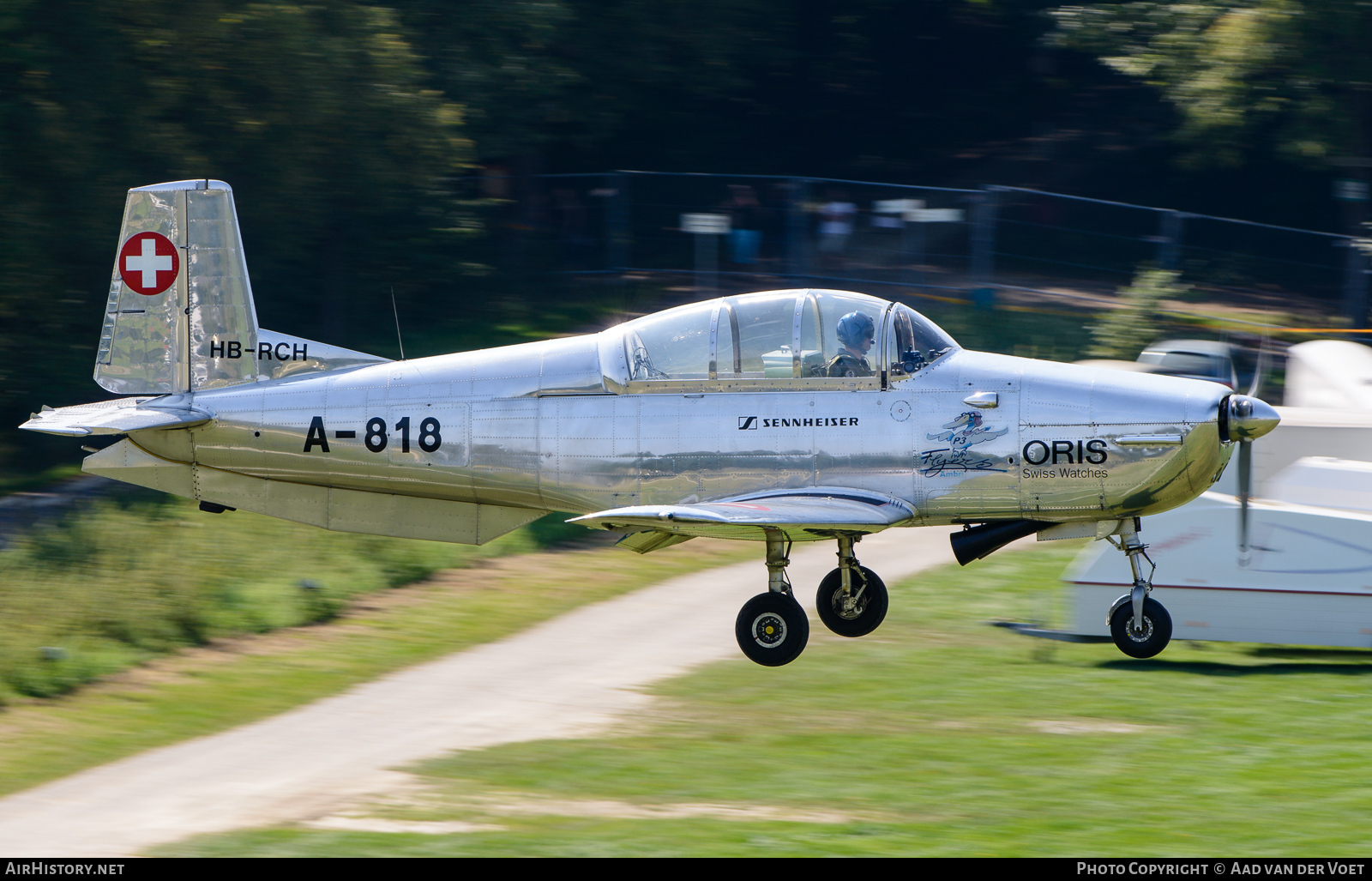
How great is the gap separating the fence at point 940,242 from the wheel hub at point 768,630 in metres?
18.3

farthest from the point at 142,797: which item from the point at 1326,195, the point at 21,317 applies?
the point at 1326,195

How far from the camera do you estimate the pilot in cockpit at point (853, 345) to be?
12438 millimetres

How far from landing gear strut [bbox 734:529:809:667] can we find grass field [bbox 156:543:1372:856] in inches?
62.9

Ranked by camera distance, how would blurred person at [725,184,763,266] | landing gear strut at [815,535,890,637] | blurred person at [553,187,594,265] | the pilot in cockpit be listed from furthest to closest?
1. blurred person at [553,187,594,265]
2. blurred person at [725,184,763,266]
3. landing gear strut at [815,535,890,637]
4. the pilot in cockpit

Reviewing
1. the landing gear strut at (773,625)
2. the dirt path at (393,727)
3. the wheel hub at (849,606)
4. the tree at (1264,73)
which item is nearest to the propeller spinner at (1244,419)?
the wheel hub at (849,606)

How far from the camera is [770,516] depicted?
11852 millimetres

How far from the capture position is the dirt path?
45.2 ft

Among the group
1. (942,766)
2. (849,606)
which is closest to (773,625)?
(849,606)

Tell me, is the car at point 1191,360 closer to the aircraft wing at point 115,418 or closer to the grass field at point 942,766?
the grass field at point 942,766

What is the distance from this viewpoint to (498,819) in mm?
13398

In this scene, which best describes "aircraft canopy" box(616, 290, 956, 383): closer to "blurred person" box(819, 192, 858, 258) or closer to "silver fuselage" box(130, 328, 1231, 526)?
"silver fuselage" box(130, 328, 1231, 526)

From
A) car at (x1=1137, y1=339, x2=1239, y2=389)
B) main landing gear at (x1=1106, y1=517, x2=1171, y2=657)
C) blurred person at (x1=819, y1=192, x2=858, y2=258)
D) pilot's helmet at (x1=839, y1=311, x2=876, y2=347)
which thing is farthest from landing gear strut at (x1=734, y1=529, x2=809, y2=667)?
blurred person at (x1=819, y1=192, x2=858, y2=258)

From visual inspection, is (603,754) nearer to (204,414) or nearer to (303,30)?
(204,414)

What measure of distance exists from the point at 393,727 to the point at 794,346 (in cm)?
692
